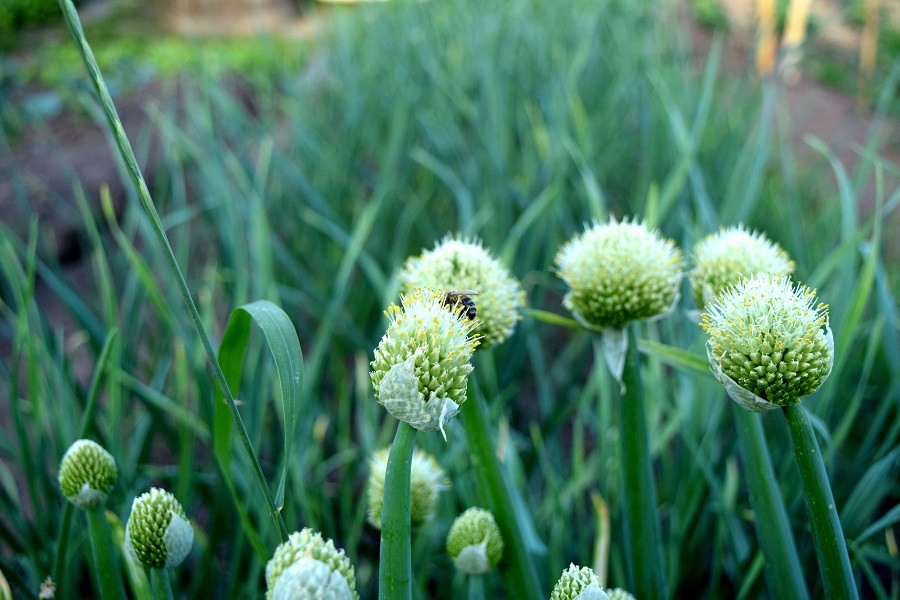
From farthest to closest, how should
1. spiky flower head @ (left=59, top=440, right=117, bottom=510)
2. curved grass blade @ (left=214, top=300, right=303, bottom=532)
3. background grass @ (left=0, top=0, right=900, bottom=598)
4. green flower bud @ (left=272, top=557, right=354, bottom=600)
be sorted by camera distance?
background grass @ (left=0, top=0, right=900, bottom=598) < spiky flower head @ (left=59, top=440, right=117, bottom=510) < curved grass blade @ (left=214, top=300, right=303, bottom=532) < green flower bud @ (left=272, top=557, right=354, bottom=600)

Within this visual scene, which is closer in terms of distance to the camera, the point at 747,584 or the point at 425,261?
the point at 425,261

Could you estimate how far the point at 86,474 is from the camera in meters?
0.72

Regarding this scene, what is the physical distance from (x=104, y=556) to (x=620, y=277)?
55cm

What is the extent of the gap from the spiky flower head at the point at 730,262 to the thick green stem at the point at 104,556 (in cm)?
61

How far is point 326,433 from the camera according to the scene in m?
1.66

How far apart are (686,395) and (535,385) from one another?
0.80 m

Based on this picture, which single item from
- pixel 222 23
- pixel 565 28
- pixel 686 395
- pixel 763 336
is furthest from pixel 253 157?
pixel 222 23

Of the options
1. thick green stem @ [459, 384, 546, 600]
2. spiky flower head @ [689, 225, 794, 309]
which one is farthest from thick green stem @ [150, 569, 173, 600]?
spiky flower head @ [689, 225, 794, 309]

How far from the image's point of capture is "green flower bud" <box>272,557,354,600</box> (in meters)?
0.49

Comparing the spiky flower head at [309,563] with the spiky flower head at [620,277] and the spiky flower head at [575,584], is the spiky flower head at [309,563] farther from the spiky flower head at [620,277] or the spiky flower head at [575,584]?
the spiky flower head at [620,277]

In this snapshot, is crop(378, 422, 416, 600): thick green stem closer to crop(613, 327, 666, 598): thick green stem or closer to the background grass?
crop(613, 327, 666, 598): thick green stem

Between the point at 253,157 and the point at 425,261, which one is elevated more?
the point at 253,157

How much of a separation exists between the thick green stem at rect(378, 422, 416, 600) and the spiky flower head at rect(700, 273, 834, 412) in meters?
0.24

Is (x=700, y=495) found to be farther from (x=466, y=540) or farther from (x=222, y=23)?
(x=222, y=23)
